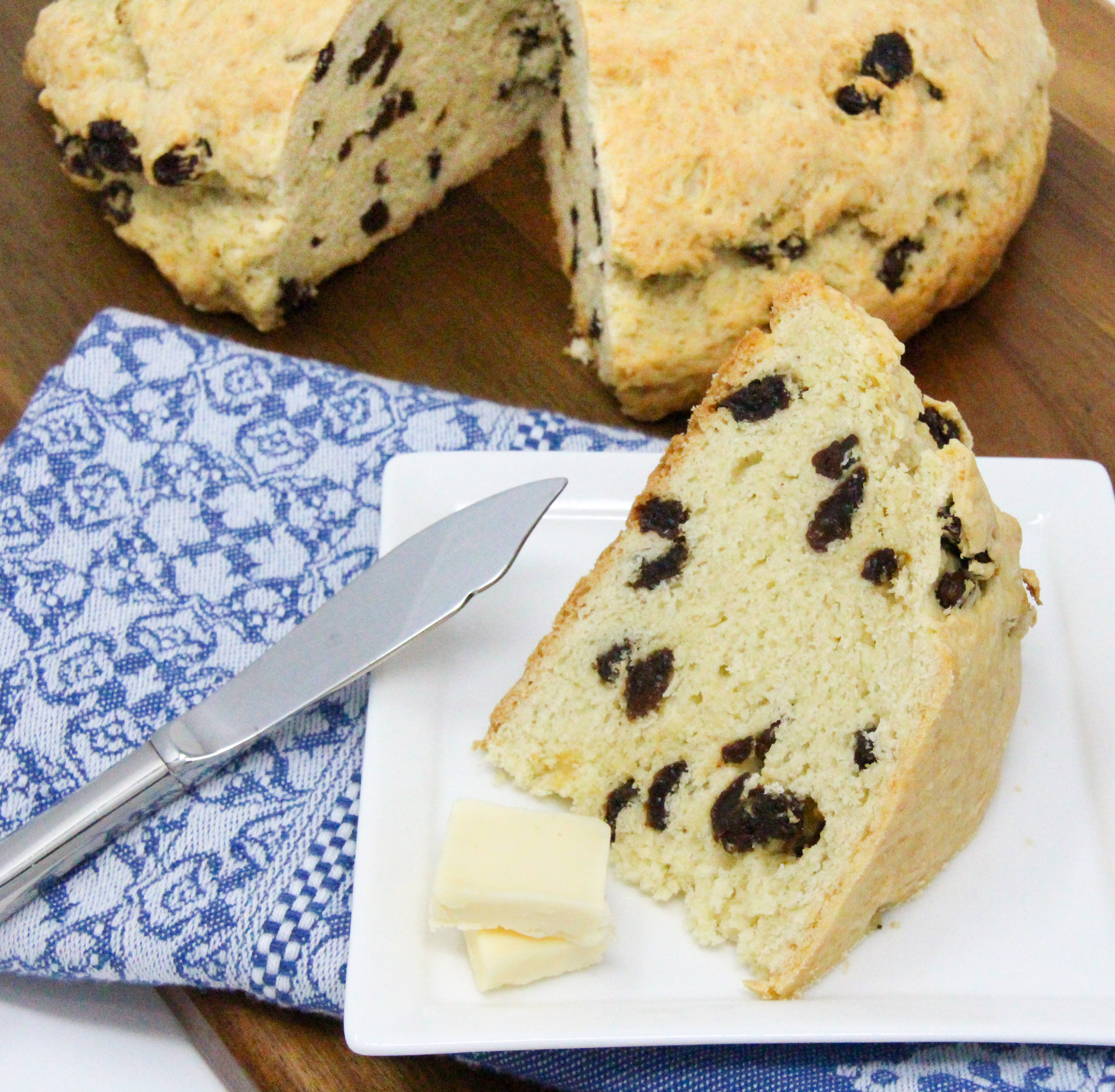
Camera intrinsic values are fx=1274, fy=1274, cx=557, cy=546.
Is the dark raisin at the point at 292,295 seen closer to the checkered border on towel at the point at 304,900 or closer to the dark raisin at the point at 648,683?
the checkered border on towel at the point at 304,900

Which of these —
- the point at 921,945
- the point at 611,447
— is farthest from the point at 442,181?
the point at 921,945

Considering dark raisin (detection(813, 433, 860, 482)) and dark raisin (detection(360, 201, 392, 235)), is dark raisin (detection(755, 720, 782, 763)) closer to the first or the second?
dark raisin (detection(813, 433, 860, 482))

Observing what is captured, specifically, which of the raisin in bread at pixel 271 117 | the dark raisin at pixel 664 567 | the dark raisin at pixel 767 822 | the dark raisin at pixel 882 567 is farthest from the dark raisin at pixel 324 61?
the dark raisin at pixel 767 822

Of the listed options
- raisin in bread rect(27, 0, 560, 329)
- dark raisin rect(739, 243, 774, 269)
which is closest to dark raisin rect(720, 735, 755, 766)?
dark raisin rect(739, 243, 774, 269)

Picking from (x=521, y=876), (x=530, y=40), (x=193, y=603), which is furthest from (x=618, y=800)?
(x=530, y=40)

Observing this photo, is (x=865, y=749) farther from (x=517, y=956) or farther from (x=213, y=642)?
(x=213, y=642)
